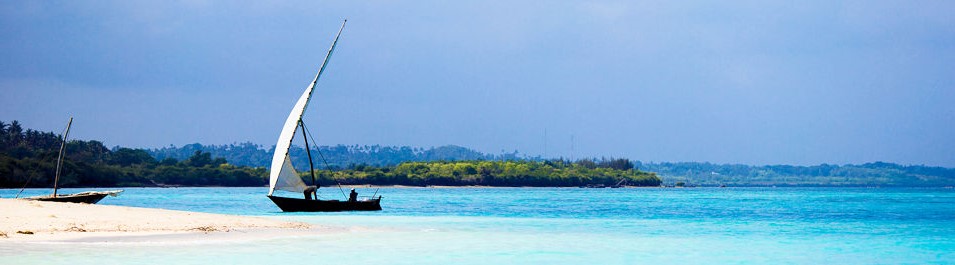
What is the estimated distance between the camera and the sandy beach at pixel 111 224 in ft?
87.1

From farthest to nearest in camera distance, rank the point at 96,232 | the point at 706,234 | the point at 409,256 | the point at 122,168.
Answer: the point at 122,168 → the point at 706,234 → the point at 96,232 → the point at 409,256

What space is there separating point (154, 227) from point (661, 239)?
14.5 m

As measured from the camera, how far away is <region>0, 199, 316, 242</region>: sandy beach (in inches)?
1046

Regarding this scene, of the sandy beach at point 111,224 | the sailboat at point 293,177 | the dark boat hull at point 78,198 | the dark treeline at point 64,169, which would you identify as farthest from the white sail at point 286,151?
the dark treeline at point 64,169

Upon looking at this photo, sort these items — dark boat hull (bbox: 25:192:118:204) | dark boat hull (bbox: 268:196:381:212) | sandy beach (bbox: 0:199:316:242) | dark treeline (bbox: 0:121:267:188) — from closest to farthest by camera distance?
1. sandy beach (bbox: 0:199:316:242)
2. dark boat hull (bbox: 25:192:118:204)
3. dark boat hull (bbox: 268:196:381:212)
4. dark treeline (bbox: 0:121:267:188)

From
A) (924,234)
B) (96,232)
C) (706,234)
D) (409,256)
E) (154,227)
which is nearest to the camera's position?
(409,256)

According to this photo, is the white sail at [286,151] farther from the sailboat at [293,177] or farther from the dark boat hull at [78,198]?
the dark boat hull at [78,198]

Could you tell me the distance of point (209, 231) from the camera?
29.8 metres

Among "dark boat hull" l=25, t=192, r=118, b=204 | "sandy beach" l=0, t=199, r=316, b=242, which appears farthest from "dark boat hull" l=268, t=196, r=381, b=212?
"sandy beach" l=0, t=199, r=316, b=242

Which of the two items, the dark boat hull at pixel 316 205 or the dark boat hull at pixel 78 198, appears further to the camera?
the dark boat hull at pixel 316 205

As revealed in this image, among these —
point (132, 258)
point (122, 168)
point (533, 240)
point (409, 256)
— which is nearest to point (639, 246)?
point (533, 240)

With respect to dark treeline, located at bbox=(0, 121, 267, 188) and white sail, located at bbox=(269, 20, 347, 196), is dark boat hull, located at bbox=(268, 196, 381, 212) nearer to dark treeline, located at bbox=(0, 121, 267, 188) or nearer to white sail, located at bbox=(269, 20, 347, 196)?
white sail, located at bbox=(269, 20, 347, 196)

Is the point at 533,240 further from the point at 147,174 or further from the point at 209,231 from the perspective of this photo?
the point at 147,174

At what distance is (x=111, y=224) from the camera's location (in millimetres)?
29656
